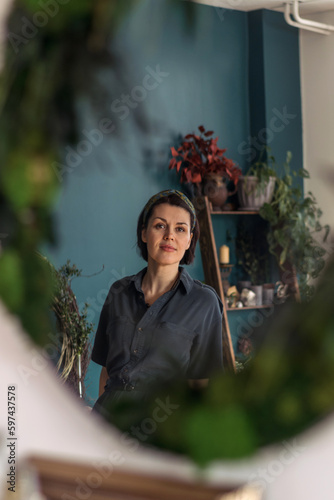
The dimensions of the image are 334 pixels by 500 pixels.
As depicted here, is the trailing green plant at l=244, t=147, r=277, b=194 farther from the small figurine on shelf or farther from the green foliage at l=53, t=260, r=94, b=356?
the green foliage at l=53, t=260, r=94, b=356

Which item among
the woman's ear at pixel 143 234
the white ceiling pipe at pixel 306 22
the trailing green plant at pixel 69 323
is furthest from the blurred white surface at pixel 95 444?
the white ceiling pipe at pixel 306 22

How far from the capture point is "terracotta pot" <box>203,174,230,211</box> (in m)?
0.46

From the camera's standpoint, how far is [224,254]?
458 mm

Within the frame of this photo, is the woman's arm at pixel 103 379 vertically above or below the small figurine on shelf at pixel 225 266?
below

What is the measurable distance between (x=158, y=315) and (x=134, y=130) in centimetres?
14

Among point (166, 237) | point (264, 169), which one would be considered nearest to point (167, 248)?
point (166, 237)

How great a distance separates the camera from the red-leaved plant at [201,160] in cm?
44

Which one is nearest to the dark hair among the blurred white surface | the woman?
the woman

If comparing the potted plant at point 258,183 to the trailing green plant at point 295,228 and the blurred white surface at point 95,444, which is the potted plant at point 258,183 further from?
the blurred white surface at point 95,444

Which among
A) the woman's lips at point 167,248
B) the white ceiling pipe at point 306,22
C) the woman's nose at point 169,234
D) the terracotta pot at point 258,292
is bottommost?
the terracotta pot at point 258,292

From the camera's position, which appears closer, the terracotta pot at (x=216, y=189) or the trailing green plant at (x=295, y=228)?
the trailing green plant at (x=295, y=228)

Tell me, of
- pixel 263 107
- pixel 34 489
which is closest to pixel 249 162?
pixel 263 107

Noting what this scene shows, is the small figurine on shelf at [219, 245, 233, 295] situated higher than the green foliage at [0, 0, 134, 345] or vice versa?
the green foliage at [0, 0, 134, 345]

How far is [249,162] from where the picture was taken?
48cm
